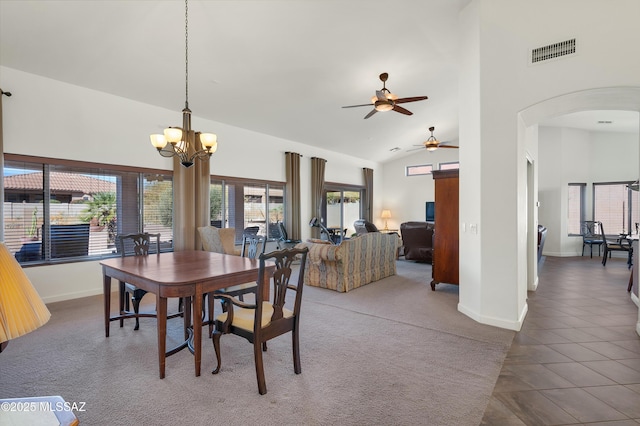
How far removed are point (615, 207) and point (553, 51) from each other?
7.92 m

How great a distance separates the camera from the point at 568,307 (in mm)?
4297

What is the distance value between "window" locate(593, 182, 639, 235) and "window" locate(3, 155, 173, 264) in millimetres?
10829

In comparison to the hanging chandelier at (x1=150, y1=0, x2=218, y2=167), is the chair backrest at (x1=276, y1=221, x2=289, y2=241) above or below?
below

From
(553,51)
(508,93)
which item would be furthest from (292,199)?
(553,51)

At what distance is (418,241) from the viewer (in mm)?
7223

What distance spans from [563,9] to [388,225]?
897cm

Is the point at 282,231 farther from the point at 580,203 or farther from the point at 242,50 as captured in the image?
the point at 580,203

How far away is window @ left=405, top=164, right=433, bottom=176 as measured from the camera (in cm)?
1120

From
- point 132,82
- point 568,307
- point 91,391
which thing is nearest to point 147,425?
point 91,391

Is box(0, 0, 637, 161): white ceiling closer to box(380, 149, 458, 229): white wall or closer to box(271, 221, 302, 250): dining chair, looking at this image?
box(271, 221, 302, 250): dining chair

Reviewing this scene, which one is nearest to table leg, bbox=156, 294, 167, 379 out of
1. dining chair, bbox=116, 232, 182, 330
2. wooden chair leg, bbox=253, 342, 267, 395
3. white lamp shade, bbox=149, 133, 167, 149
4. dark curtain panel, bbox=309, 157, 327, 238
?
wooden chair leg, bbox=253, 342, 267, 395

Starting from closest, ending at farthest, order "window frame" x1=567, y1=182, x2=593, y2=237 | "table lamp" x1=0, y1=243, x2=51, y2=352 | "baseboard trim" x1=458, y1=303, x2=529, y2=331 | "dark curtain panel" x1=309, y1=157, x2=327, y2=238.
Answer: "table lamp" x1=0, y1=243, x2=51, y2=352, "baseboard trim" x1=458, y1=303, x2=529, y2=331, "dark curtain panel" x1=309, y1=157, x2=327, y2=238, "window frame" x1=567, y1=182, x2=593, y2=237

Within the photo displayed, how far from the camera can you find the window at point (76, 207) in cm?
434

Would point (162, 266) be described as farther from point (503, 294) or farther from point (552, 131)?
point (552, 131)
